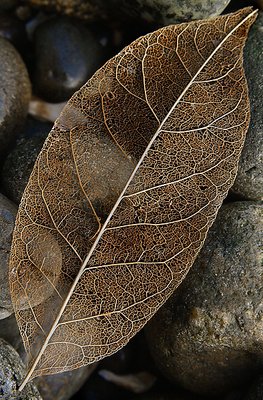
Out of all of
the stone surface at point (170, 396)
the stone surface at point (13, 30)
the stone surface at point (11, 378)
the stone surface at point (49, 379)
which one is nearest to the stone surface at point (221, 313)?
the stone surface at point (170, 396)

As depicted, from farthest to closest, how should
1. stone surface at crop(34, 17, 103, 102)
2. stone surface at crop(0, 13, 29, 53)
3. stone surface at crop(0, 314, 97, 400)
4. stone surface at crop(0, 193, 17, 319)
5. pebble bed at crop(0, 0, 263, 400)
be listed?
1. stone surface at crop(0, 13, 29, 53)
2. stone surface at crop(34, 17, 103, 102)
3. stone surface at crop(0, 314, 97, 400)
4. pebble bed at crop(0, 0, 263, 400)
5. stone surface at crop(0, 193, 17, 319)

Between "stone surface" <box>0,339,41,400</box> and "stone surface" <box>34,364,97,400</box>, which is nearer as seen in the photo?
"stone surface" <box>0,339,41,400</box>

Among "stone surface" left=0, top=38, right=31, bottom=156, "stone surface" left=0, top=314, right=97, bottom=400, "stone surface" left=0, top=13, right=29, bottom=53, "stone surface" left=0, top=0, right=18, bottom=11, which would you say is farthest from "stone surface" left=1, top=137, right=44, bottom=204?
"stone surface" left=0, top=0, right=18, bottom=11

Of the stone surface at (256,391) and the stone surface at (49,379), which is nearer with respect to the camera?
the stone surface at (256,391)

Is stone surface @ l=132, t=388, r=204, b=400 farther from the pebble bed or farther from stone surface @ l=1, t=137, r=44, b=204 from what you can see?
stone surface @ l=1, t=137, r=44, b=204

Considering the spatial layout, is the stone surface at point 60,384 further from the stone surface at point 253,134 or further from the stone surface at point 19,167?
the stone surface at point 253,134

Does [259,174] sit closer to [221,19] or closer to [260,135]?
[260,135]

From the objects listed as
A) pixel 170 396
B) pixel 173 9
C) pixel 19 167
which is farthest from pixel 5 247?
pixel 173 9

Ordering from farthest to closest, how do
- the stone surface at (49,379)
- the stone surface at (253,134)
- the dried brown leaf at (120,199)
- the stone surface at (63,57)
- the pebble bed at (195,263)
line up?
the stone surface at (63,57) < the stone surface at (49,379) < the stone surface at (253,134) < the pebble bed at (195,263) < the dried brown leaf at (120,199)
